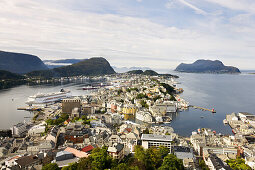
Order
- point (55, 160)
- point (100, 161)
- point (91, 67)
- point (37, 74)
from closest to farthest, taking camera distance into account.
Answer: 1. point (100, 161)
2. point (55, 160)
3. point (37, 74)
4. point (91, 67)

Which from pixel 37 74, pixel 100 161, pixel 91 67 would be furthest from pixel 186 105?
pixel 91 67

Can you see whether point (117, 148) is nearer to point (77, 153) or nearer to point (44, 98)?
point (77, 153)

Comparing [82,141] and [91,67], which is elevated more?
[91,67]

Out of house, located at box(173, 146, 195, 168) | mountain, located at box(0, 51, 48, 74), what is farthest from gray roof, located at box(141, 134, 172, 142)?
mountain, located at box(0, 51, 48, 74)

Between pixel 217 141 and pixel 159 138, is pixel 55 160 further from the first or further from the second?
pixel 217 141

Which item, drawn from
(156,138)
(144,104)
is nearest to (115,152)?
(156,138)

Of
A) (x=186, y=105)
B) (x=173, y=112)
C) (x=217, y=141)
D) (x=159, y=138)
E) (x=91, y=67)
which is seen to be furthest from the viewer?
(x=91, y=67)

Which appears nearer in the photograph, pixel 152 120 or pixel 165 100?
pixel 152 120

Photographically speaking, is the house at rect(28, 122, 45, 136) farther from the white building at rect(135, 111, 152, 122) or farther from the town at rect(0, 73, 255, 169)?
the white building at rect(135, 111, 152, 122)
